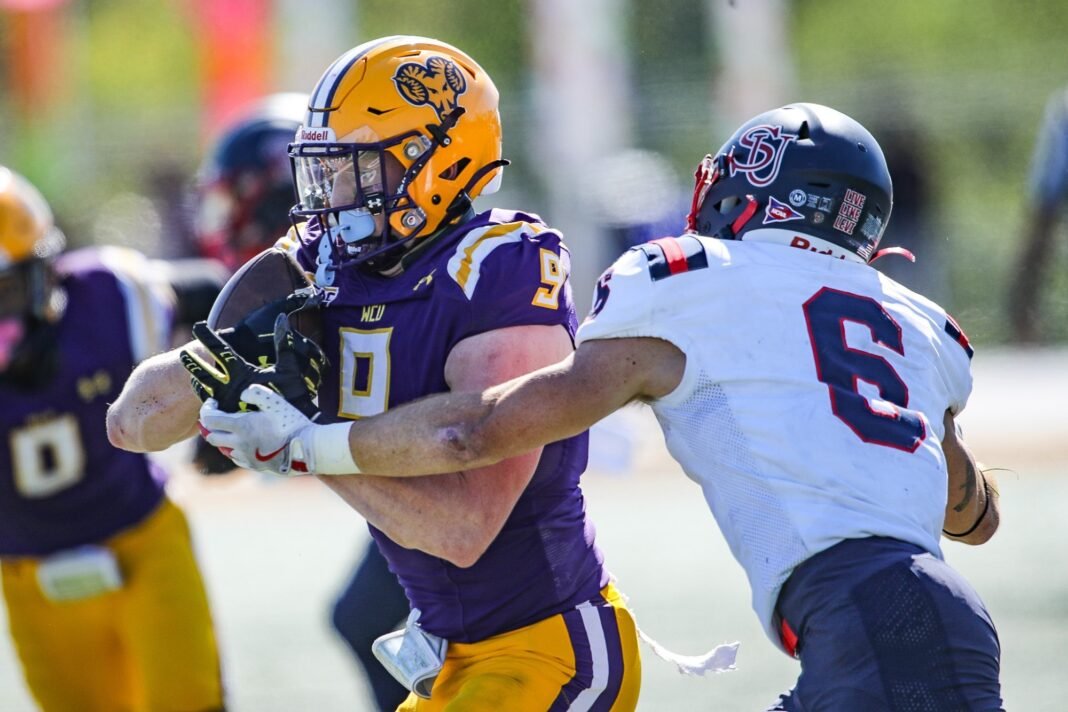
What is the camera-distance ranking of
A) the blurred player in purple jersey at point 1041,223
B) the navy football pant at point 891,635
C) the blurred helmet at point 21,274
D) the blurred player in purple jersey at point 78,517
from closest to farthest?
the navy football pant at point 891,635
the blurred player in purple jersey at point 78,517
the blurred helmet at point 21,274
the blurred player in purple jersey at point 1041,223

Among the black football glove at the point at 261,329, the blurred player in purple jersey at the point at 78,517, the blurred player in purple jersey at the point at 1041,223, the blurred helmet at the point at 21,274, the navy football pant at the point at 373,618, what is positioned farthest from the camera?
the blurred player in purple jersey at the point at 1041,223

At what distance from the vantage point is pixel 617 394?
2650 millimetres

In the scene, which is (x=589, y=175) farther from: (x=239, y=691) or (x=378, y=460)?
(x=378, y=460)

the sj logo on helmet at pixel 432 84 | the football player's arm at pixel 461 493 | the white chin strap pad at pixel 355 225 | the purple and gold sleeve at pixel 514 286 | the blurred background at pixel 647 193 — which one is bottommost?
the blurred background at pixel 647 193

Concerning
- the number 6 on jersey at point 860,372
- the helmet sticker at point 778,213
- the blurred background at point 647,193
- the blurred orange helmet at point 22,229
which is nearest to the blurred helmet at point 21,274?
the blurred orange helmet at point 22,229

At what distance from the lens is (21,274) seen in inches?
182

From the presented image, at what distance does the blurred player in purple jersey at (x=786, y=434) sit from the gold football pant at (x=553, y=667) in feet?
1.19

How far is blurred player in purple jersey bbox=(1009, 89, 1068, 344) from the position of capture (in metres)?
9.92

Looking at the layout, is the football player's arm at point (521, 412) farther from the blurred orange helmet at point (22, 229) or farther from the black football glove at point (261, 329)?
the blurred orange helmet at point (22, 229)

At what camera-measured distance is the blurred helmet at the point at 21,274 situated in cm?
457

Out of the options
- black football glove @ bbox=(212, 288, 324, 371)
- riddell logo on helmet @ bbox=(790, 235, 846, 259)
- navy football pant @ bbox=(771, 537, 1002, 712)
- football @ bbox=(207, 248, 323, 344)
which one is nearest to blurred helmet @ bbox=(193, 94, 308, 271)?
football @ bbox=(207, 248, 323, 344)

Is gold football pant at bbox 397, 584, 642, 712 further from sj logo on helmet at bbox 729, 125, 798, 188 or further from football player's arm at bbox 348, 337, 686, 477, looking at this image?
sj logo on helmet at bbox 729, 125, 798, 188

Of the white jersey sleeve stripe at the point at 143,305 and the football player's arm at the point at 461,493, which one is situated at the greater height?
the football player's arm at the point at 461,493

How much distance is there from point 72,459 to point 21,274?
584mm
